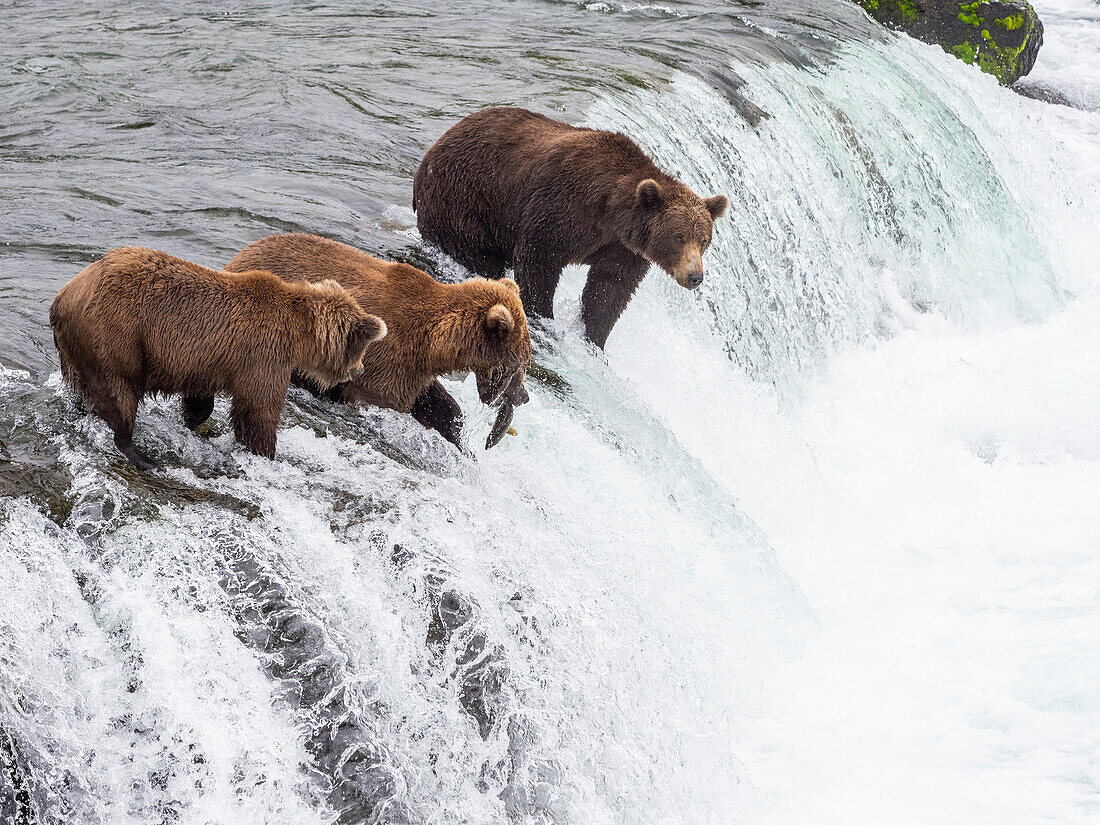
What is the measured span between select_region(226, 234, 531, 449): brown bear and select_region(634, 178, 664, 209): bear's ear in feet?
4.82

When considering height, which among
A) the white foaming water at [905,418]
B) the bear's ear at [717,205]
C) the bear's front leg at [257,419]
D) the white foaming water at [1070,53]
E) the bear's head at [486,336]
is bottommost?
the white foaming water at [905,418]

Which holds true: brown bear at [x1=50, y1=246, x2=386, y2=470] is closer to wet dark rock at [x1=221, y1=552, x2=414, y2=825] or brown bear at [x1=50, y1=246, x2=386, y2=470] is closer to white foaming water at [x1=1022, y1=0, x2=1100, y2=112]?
wet dark rock at [x1=221, y1=552, x2=414, y2=825]

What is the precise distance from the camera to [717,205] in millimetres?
6578

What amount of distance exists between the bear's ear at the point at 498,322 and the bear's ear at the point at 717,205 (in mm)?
2114

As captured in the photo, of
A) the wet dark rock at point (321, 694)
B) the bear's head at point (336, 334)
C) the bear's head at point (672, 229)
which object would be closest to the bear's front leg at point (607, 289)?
the bear's head at point (672, 229)

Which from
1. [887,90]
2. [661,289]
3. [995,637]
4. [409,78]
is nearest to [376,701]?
[995,637]


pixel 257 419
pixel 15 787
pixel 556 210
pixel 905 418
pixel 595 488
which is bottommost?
pixel 905 418

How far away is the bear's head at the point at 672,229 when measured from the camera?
6.30m

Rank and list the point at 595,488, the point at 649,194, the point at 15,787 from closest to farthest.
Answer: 1. the point at 15,787
2. the point at 595,488
3. the point at 649,194

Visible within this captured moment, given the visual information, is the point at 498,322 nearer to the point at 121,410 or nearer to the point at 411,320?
the point at 411,320

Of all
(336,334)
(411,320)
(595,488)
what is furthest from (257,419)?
(595,488)

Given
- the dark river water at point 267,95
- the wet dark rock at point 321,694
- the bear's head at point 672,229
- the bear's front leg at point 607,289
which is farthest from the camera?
the dark river water at point 267,95

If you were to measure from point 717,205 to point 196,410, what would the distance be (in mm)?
3421

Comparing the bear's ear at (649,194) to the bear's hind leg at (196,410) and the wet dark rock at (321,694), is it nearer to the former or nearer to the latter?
the bear's hind leg at (196,410)
